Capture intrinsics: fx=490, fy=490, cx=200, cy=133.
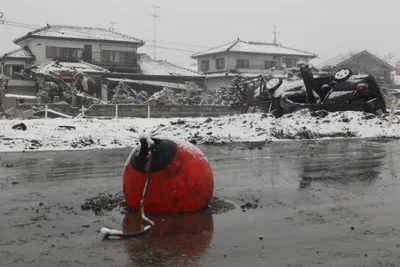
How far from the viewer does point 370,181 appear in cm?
768

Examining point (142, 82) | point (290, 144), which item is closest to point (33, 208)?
point (290, 144)

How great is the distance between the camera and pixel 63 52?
1734 inches

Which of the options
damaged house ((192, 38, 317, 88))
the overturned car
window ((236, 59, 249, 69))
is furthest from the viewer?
window ((236, 59, 249, 69))

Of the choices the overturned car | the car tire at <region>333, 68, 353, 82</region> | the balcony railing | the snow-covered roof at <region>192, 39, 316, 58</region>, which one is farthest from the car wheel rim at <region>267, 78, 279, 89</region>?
the snow-covered roof at <region>192, 39, 316, 58</region>

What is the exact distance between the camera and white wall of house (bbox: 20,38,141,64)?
4322 centimetres

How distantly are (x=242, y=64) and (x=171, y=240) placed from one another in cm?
4919

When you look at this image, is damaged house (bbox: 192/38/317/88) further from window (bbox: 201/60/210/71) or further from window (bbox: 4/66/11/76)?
window (bbox: 4/66/11/76)

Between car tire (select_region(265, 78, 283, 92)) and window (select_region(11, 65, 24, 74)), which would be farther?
window (select_region(11, 65, 24, 74))

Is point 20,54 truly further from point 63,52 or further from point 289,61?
point 289,61

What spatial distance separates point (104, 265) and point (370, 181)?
515 cm

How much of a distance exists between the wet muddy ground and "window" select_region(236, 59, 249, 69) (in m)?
43.6

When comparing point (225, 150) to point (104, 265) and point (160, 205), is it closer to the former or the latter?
point (160, 205)

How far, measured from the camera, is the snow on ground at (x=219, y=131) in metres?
13.8

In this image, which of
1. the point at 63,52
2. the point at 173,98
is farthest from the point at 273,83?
the point at 63,52
